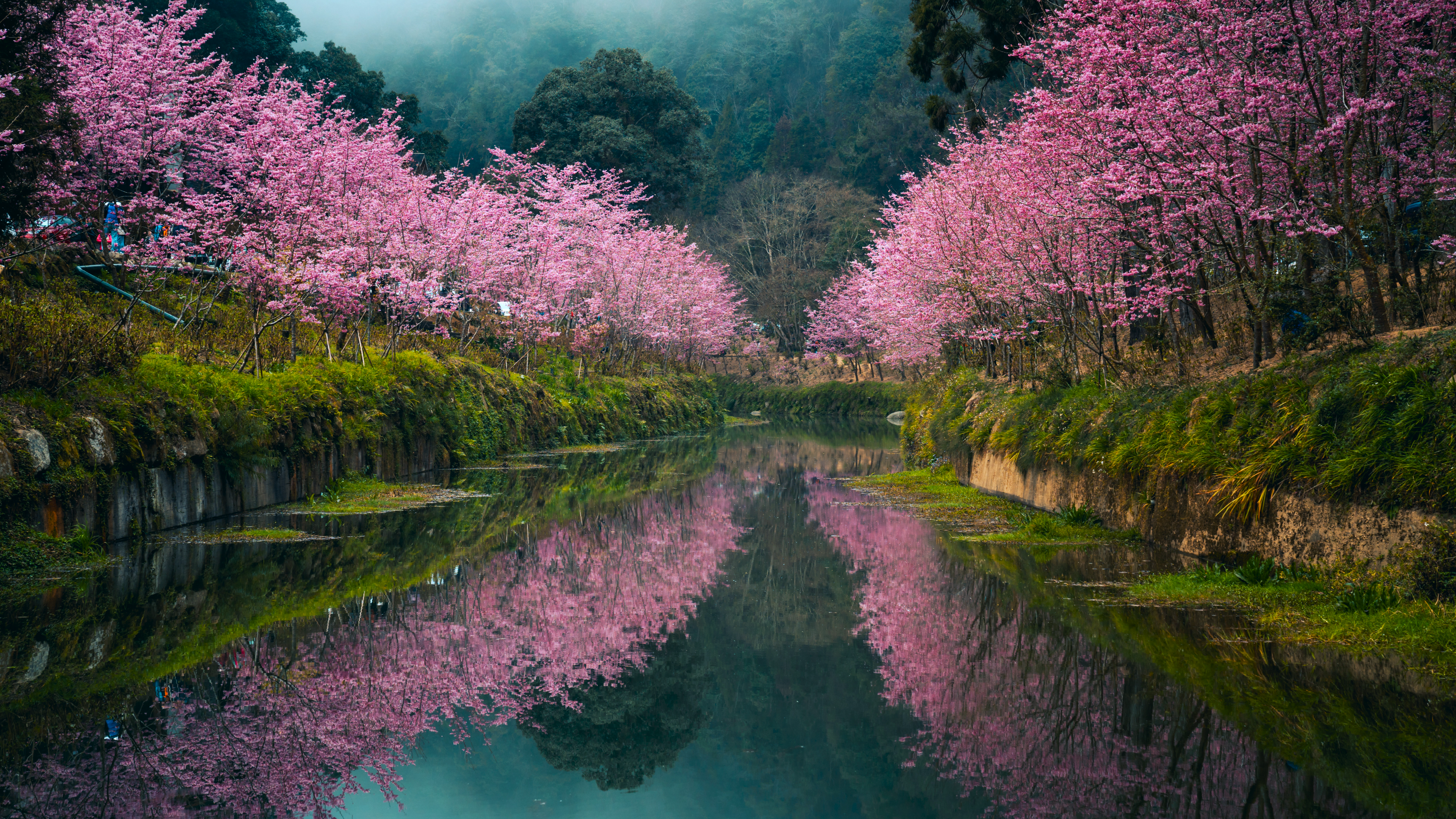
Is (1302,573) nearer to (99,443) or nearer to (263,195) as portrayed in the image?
(99,443)

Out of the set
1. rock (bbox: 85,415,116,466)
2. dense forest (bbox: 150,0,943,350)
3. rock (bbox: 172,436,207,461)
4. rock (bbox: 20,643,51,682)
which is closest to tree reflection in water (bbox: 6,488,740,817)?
rock (bbox: 20,643,51,682)

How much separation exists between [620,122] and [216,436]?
43752 millimetres

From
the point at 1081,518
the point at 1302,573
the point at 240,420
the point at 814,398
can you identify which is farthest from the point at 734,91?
the point at 1302,573

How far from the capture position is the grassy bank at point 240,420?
10367 millimetres

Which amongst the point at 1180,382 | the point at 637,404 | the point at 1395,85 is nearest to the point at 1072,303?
the point at 1180,382

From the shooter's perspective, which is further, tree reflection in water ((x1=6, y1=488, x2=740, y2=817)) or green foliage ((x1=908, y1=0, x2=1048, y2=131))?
green foliage ((x1=908, y1=0, x2=1048, y2=131))

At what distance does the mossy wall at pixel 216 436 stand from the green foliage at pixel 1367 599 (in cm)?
1162

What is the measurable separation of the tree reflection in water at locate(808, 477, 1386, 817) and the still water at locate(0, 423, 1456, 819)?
0.9 inches

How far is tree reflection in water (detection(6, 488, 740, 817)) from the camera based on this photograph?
4.80 m

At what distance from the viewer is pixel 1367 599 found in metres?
7.43

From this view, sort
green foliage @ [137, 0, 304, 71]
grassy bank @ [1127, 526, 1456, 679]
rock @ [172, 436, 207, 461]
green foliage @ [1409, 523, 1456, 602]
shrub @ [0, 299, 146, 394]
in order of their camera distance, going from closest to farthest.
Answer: grassy bank @ [1127, 526, 1456, 679] < green foliage @ [1409, 523, 1456, 602] < shrub @ [0, 299, 146, 394] < rock @ [172, 436, 207, 461] < green foliage @ [137, 0, 304, 71]

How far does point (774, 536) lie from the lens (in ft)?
46.1

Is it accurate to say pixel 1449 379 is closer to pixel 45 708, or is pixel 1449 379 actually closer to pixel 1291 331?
pixel 1291 331

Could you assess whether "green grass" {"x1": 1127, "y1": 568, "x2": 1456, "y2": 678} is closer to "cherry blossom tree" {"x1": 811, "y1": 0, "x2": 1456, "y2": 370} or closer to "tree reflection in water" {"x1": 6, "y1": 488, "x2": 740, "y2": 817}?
"cherry blossom tree" {"x1": 811, "y1": 0, "x2": 1456, "y2": 370}
